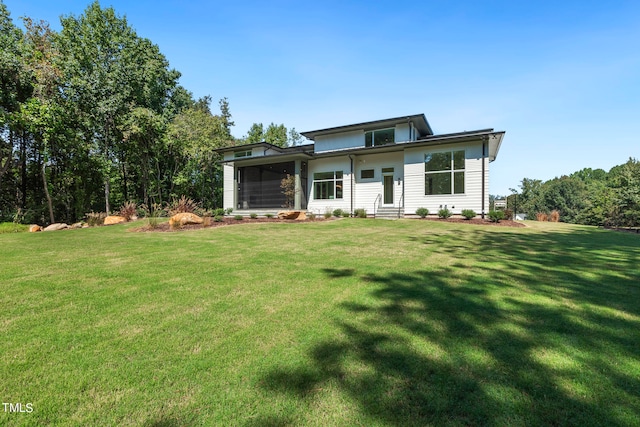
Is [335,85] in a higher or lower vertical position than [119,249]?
higher

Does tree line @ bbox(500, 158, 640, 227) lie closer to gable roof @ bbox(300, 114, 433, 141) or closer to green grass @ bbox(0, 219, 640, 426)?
gable roof @ bbox(300, 114, 433, 141)

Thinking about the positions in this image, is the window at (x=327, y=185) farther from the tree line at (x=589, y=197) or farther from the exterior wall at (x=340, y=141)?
the tree line at (x=589, y=197)

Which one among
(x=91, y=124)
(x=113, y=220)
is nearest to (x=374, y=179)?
(x=113, y=220)

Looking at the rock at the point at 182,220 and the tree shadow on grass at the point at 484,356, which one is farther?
the rock at the point at 182,220

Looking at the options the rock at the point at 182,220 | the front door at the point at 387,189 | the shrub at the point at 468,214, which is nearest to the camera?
the rock at the point at 182,220

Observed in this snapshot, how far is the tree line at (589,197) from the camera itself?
2281 cm

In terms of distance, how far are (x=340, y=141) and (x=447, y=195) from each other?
289 inches

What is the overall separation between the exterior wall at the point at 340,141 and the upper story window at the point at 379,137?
368mm

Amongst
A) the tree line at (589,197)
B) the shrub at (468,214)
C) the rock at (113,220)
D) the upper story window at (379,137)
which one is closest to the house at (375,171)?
the upper story window at (379,137)

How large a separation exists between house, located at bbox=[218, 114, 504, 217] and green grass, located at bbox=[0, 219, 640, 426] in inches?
409

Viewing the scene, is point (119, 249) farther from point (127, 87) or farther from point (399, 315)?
point (127, 87)

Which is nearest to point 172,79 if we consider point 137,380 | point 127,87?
point 127,87

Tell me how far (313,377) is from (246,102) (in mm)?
19152

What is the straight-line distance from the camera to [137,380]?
5.75ft
